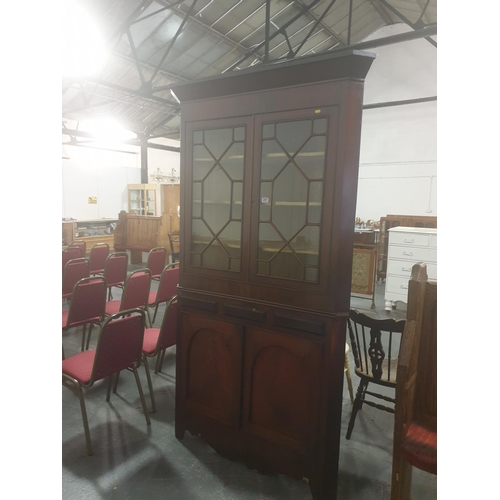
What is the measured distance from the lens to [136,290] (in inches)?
129

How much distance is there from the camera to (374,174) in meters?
8.35

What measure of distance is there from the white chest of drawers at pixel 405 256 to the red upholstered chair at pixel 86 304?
11.5 ft

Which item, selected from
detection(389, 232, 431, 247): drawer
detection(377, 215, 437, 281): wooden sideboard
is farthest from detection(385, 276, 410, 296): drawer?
detection(377, 215, 437, 281): wooden sideboard

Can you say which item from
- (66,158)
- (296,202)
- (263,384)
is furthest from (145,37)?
(263,384)

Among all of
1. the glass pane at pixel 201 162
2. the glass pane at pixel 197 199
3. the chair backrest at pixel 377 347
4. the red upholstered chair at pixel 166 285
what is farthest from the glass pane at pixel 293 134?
the red upholstered chair at pixel 166 285

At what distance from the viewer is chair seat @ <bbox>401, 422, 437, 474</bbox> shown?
1.36 metres

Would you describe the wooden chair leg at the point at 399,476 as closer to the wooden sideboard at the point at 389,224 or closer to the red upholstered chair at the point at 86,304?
the red upholstered chair at the point at 86,304

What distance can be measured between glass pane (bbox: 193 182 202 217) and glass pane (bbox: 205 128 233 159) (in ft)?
0.66

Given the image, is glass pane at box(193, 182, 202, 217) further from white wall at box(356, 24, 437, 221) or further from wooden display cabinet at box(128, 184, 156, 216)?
wooden display cabinet at box(128, 184, 156, 216)

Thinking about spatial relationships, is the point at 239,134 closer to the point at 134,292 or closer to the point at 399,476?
the point at 399,476

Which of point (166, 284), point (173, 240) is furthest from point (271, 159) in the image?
point (173, 240)

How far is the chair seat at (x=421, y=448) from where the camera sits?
53.4 inches
